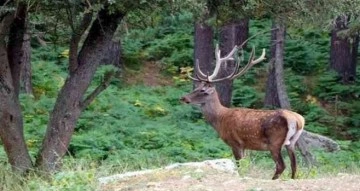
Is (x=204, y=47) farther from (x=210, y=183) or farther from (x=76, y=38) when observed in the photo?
(x=210, y=183)

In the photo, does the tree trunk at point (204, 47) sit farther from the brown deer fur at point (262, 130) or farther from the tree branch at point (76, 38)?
the tree branch at point (76, 38)

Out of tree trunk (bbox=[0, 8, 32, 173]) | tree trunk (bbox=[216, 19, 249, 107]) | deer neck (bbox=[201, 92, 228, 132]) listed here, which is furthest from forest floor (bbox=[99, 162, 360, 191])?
tree trunk (bbox=[216, 19, 249, 107])

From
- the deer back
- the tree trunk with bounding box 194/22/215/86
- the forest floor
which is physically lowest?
the forest floor

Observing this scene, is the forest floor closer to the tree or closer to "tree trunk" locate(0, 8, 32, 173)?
the tree

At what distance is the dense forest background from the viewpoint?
30.8ft

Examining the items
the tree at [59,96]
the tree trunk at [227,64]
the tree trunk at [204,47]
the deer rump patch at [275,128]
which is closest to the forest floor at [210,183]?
the deer rump patch at [275,128]

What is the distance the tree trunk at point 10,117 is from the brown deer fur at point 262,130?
252 cm

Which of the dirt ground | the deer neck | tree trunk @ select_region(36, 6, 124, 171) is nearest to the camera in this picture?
the dirt ground

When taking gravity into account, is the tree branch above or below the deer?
above

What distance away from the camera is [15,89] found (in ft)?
32.3

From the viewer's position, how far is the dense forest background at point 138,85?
30.8ft

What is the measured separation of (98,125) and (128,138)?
1.29m

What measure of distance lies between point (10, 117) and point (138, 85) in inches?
471

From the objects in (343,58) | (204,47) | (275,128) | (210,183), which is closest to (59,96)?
(275,128)
